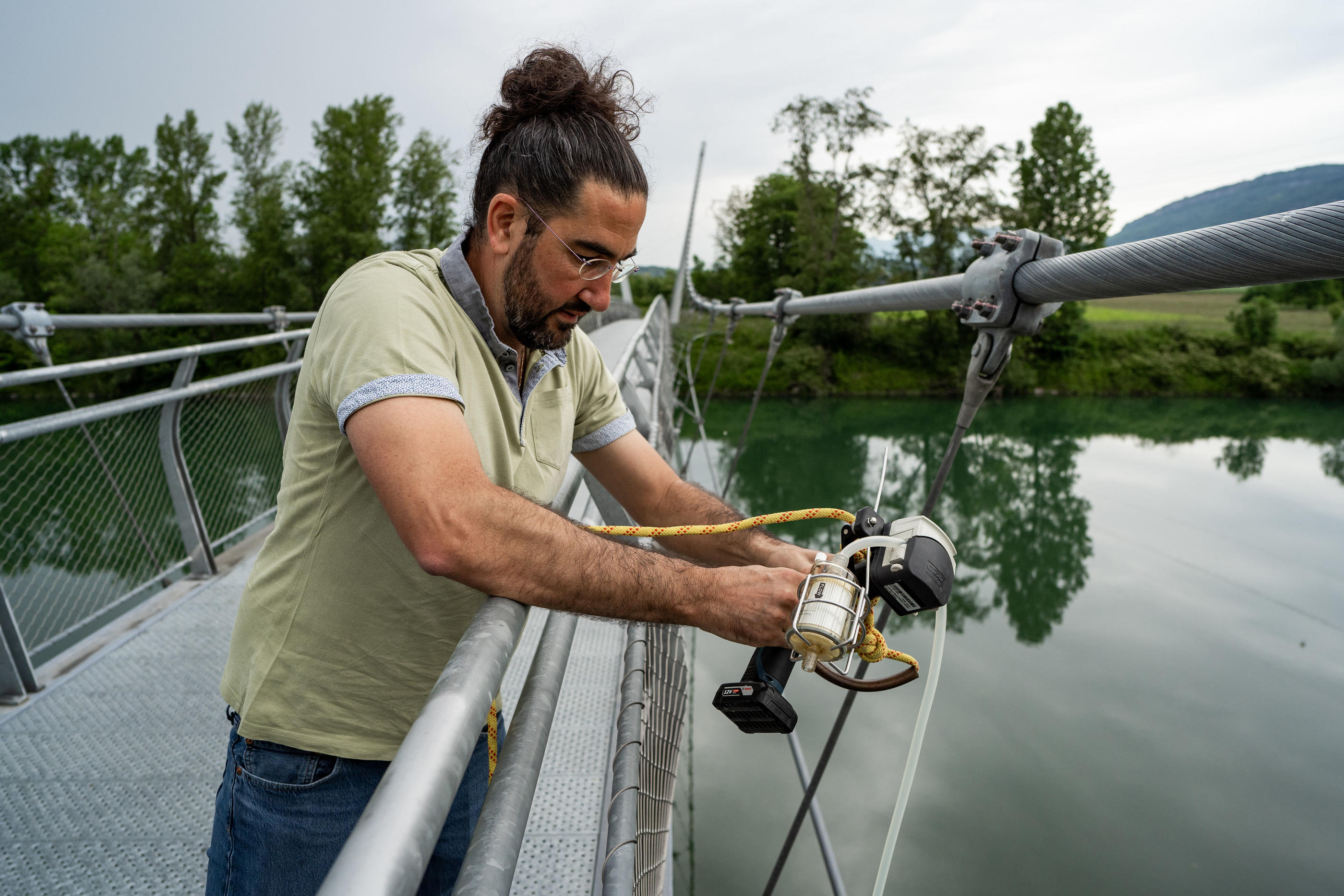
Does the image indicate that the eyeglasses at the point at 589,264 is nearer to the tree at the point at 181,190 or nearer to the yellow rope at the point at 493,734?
the yellow rope at the point at 493,734

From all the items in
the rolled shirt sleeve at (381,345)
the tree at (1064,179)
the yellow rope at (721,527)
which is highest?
the tree at (1064,179)

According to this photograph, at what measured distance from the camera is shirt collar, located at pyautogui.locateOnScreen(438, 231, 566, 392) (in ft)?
4.09

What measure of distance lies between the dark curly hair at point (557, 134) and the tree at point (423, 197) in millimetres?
36949

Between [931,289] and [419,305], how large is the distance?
130cm

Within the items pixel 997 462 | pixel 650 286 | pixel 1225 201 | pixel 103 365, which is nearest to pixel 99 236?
pixel 650 286

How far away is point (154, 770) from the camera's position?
243cm

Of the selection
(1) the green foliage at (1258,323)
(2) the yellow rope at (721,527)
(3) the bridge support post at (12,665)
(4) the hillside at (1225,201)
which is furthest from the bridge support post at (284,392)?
(4) the hillside at (1225,201)

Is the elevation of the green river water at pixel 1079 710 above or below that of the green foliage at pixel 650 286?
below

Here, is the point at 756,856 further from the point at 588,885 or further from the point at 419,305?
the point at 419,305

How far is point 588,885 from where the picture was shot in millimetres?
1923

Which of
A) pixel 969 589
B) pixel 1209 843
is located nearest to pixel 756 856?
pixel 1209 843

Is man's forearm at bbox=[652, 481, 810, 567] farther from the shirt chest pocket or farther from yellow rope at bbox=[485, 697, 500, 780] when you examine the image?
yellow rope at bbox=[485, 697, 500, 780]

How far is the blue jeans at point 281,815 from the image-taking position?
1221mm

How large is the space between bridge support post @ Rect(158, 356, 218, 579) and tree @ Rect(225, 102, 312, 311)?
106 ft
